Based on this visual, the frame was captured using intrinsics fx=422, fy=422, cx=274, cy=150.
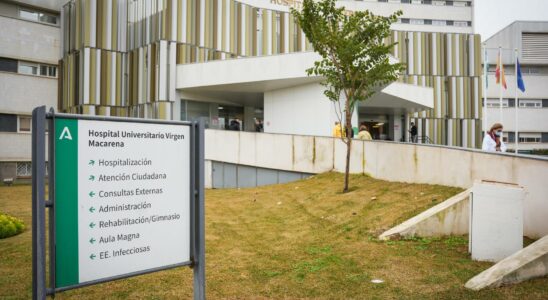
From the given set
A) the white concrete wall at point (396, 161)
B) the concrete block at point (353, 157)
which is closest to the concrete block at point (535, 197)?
the white concrete wall at point (396, 161)

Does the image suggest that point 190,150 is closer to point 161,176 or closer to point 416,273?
point 161,176

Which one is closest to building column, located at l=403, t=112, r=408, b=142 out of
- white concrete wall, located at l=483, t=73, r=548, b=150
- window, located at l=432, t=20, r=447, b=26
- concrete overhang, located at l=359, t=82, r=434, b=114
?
concrete overhang, located at l=359, t=82, r=434, b=114

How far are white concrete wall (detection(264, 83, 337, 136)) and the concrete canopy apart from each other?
1.58ft

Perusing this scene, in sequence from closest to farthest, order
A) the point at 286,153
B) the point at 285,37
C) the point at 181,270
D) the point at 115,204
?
Answer: the point at 115,204, the point at 181,270, the point at 286,153, the point at 285,37

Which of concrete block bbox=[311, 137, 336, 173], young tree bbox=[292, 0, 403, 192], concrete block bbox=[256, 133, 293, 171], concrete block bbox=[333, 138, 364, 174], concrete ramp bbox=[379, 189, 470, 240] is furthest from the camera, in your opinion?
concrete block bbox=[256, 133, 293, 171]

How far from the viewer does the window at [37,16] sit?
96.8 ft

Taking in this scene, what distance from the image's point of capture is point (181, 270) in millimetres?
6168

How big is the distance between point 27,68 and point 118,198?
3128 cm

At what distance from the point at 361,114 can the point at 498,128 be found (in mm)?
25038

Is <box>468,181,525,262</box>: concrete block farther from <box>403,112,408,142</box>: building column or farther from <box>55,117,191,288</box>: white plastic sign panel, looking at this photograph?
<box>403,112,408,142</box>: building column

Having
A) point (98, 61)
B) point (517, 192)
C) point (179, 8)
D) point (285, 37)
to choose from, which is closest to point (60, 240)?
point (517, 192)

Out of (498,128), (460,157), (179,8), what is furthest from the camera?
(179,8)

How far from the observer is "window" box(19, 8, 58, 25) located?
2952 cm

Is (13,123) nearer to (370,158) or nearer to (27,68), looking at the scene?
(27,68)
